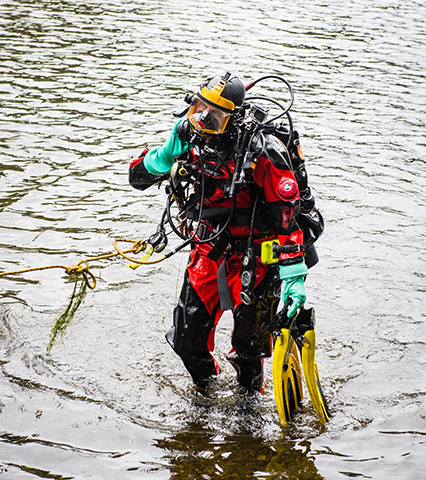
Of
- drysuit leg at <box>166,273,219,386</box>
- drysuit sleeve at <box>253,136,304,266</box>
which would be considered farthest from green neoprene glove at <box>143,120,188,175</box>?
drysuit leg at <box>166,273,219,386</box>

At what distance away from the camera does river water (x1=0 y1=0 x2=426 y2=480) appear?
4.39 metres

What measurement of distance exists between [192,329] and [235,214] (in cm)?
88

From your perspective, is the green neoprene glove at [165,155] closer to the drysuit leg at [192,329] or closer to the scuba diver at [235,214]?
the scuba diver at [235,214]

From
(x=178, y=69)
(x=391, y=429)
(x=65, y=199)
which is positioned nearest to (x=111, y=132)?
(x=65, y=199)

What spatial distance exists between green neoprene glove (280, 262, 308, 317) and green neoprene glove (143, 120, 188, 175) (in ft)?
3.35

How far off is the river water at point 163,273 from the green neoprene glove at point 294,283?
1014 mm

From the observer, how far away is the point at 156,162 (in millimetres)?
4453

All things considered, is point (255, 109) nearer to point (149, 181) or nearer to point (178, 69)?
point (149, 181)

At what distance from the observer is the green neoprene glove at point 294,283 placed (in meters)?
4.19

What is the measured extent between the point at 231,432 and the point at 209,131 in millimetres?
2076

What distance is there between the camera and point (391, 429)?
4.70m

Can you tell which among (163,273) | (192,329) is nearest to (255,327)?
(192,329)

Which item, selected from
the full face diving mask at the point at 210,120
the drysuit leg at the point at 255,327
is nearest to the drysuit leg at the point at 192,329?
the drysuit leg at the point at 255,327

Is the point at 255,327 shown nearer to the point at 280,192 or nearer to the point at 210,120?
the point at 280,192
